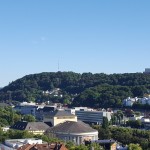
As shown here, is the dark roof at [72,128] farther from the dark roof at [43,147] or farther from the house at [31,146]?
the dark roof at [43,147]

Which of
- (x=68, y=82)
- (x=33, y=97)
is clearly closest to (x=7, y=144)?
(x=33, y=97)

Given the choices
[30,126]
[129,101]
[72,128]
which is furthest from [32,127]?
[129,101]

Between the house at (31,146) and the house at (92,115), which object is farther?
the house at (92,115)

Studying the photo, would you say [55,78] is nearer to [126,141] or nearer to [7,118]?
[7,118]

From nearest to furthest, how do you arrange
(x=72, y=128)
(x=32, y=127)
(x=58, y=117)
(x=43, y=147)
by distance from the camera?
(x=43, y=147)
(x=72, y=128)
(x=32, y=127)
(x=58, y=117)

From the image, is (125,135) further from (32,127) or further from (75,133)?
(32,127)

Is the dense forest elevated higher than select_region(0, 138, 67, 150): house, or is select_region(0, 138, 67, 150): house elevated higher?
the dense forest

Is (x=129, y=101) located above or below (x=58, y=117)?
above

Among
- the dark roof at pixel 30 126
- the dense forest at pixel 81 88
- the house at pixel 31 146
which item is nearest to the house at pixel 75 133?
the dark roof at pixel 30 126

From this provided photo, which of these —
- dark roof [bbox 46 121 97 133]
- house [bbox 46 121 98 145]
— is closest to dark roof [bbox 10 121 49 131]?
dark roof [bbox 46 121 97 133]

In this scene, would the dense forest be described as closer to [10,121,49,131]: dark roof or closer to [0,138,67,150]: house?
[10,121,49,131]: dark roof
